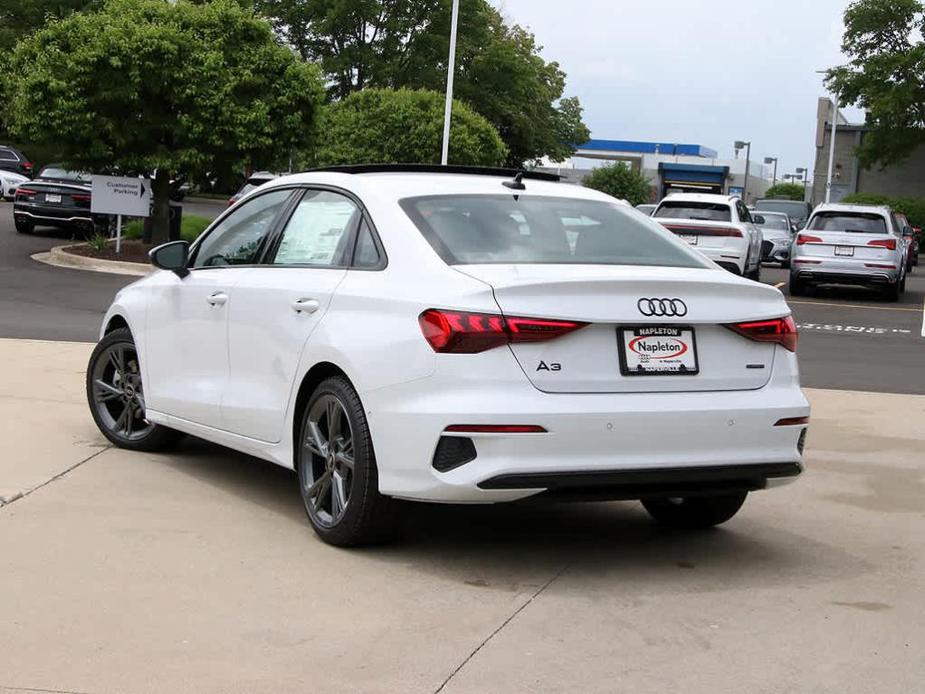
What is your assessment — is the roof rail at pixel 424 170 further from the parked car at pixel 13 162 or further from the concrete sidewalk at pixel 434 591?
the parked car at pixel 13 162

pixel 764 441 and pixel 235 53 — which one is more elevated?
pixel 235 53

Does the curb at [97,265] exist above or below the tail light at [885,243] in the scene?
below

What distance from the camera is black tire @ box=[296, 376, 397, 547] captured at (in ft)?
18.7

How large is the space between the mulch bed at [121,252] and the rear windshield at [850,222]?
469 inches

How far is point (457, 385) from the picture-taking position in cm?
539

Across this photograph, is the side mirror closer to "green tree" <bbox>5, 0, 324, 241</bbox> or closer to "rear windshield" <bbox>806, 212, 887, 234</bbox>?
"green tree" <bbox>5, 0, 324, 241</bbox>

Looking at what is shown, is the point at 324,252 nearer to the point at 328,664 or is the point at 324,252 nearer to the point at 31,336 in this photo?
the point at 328,664

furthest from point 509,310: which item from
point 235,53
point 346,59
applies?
point 346,59

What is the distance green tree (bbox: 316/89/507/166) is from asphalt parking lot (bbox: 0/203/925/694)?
114 ft

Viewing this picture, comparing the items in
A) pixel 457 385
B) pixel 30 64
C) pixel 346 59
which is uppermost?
pixel 346 59

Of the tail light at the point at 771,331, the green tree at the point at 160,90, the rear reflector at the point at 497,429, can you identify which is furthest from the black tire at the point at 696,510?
the green tree at the point at 160,90

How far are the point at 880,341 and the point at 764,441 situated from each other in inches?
527

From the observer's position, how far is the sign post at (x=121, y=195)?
82.0ft

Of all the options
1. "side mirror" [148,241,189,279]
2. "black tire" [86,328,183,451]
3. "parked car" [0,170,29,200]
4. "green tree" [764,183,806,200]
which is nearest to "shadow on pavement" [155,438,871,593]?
"black tire" [86,328,183,451]
